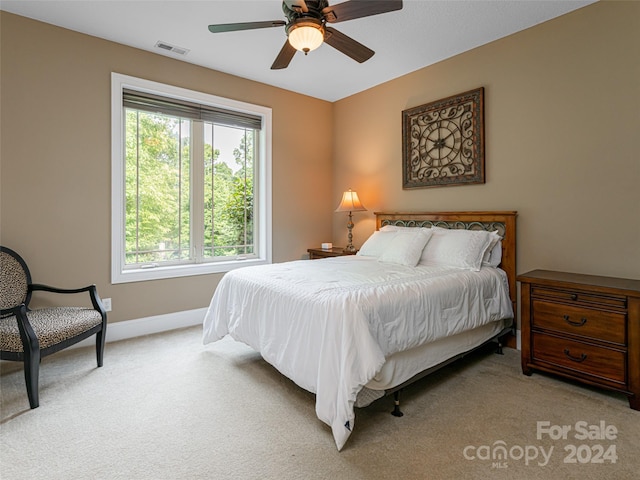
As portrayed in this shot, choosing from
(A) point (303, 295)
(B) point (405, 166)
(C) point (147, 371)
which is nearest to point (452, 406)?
(A) point (303, 295)

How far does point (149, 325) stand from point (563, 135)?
419cm

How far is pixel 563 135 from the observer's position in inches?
113

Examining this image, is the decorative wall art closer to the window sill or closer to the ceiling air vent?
the window sill

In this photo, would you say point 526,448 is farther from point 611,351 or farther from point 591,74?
point 591,74

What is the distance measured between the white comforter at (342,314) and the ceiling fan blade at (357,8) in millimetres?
1661

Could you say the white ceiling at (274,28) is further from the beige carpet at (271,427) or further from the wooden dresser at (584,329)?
the beige carpet at (271,427)

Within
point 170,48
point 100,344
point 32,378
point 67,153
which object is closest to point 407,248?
point 100,344

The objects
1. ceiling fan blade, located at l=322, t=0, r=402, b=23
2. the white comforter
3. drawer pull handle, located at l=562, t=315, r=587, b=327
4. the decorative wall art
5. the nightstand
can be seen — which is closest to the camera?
the white comforter

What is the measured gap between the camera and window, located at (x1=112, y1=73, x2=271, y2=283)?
3455mm

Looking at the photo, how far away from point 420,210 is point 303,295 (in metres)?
2.29

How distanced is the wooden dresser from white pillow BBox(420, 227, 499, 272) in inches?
16.6

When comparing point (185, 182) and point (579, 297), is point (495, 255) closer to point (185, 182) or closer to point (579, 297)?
point (579, 297)

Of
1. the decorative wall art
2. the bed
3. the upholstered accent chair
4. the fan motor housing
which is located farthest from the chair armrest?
the decorative wall art

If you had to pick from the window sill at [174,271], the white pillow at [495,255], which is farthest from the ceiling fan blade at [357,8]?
the window sill at [174,271]
